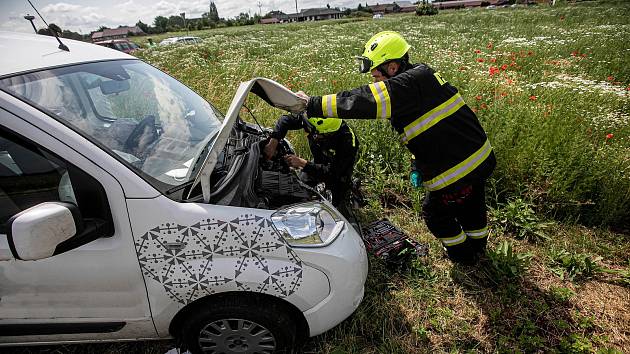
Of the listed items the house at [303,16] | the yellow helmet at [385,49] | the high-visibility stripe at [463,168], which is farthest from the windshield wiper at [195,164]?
the house at [303,16]

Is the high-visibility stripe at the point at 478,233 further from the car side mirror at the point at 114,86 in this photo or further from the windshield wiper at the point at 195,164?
the car side mirror at the point at 114,86

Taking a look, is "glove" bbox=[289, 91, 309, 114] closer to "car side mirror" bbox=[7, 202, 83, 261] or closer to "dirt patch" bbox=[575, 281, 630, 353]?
"car side mirror" bbox=[7, 202, 83, 261]

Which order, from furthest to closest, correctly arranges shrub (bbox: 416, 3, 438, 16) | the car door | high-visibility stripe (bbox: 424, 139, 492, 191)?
shrub (bbox: 416, 3, 438, 16) → high-visibility stripe (bbox: 424, 139, 492, 191) → the car door

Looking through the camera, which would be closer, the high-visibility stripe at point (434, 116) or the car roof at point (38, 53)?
the car roof at point (38, 53)

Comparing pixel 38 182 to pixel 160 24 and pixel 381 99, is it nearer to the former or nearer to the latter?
pixel 381 99

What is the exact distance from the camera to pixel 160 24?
6950 cm

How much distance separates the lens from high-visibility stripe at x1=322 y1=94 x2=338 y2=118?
6.88ft

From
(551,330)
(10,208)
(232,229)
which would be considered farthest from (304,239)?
(551,330)

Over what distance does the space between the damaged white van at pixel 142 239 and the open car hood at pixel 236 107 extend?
0.04 feet

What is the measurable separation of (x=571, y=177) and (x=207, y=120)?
339 cm

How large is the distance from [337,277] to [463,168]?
1.33 metres

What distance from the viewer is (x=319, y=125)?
301 cm

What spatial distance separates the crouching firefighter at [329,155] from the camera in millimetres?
3027

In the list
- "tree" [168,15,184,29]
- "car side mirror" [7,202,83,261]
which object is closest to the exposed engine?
"car side mirror" [7,202,83,261]
